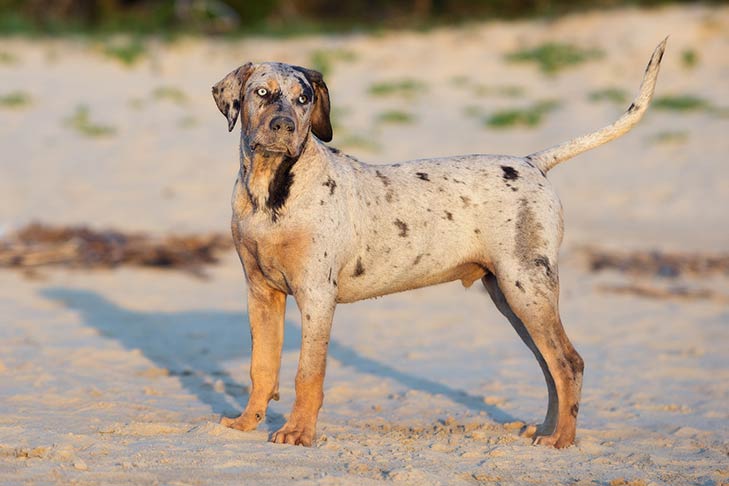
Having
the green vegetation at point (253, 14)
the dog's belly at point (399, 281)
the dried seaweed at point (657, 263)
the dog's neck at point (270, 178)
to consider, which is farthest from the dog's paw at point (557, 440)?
the green vegetation at point (253, 14)

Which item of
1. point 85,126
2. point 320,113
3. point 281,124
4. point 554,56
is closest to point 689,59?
point 554,56

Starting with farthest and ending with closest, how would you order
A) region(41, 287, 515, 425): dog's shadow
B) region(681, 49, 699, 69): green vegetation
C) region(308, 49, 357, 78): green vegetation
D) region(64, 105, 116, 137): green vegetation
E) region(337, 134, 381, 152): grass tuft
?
region(308, 49, 357, 78): green vegetation → region(681, 49, 699, 69): green vegetation → region(64, 105, 116, 137): green vegetation → region(337, 134, 381, 152): grass tuft → region(41, 287, 515, 425): dog's shadow

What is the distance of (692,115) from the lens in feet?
53.6

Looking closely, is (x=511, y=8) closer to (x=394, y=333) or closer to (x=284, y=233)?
(x=394, y=333)

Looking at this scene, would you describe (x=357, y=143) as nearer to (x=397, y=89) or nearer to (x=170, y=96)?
(x=397, y=89)

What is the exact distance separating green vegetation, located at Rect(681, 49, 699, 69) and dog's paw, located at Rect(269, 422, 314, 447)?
14342 millimetres

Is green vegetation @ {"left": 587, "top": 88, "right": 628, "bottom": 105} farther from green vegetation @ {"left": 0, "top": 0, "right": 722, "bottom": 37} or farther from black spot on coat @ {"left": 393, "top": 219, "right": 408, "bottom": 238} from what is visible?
black spot on coat @ {"left": 393, "top": 219, "right": 408, "bottom": 238}

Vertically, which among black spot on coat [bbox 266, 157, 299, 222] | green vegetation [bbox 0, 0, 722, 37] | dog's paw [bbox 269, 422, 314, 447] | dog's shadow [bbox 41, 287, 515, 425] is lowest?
dog's paw [bbox 269, 422, 314, 447]

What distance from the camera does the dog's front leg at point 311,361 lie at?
19.2ft

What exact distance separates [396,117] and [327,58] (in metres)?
3.09

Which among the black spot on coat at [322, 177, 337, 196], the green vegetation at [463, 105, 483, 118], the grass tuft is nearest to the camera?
the black spot on coat at [322, 177, 337, 196]

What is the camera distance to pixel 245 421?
20.3ft

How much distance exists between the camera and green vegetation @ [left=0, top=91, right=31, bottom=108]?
16.3 meters

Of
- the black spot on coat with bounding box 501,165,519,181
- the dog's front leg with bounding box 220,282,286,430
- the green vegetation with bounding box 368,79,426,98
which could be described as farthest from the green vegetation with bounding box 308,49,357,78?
the dog's front leg with bounding box 220,282,286,430
